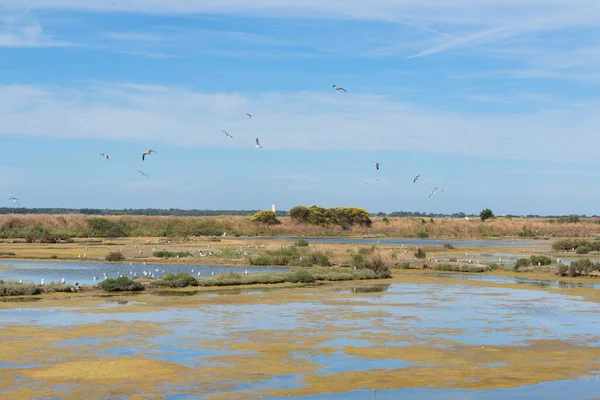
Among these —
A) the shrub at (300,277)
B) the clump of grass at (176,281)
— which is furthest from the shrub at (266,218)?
the clump of grass at (176,281)

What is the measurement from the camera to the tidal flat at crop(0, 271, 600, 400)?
16641mm

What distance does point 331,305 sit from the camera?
2956cm

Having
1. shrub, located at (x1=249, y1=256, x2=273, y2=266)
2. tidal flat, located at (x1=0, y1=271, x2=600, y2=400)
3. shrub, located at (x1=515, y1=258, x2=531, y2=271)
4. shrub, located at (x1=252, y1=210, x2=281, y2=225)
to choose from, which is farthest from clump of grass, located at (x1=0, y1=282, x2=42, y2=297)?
shrub, located at (x1=252, y1=210, x2=281, y2=225)

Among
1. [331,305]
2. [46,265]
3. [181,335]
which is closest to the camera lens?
[181,335]

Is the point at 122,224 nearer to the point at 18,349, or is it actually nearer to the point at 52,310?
the point at 52,310

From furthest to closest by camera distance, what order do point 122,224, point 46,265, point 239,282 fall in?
point 122,224
point 46,265
point 239,282

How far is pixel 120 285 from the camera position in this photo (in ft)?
108

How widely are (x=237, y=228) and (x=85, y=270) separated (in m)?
62.0

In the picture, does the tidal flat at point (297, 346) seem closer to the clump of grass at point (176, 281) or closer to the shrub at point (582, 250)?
the clump of grass at point (176, 281)

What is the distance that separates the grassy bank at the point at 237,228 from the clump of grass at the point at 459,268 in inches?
1693

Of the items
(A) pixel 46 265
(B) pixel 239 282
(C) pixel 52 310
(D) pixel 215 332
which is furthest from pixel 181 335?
(A) pixel 46 265

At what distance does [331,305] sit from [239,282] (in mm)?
8155

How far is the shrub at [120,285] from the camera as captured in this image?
3275cm

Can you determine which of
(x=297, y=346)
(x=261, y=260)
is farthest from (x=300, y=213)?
(x=297, y=346)
